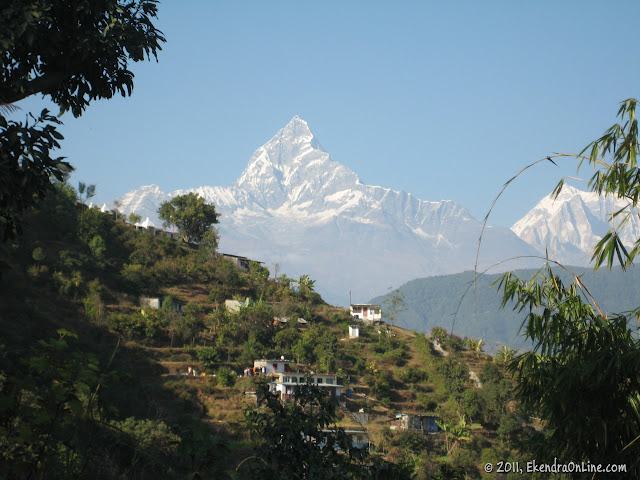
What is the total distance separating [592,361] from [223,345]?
3922cm

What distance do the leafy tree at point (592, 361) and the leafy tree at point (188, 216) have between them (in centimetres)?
5662

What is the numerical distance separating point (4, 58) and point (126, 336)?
36.8 m

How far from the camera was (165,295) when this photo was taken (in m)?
49.5

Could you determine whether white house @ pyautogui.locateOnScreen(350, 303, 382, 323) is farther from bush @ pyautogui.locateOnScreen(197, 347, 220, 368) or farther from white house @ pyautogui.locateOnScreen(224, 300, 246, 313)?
bush @ pyautogui.locateOnScreen(197, 347, 220, 368)

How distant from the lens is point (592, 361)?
7.11m

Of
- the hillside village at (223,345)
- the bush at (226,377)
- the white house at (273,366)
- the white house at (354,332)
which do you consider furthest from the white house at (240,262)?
the bush at (226,377)

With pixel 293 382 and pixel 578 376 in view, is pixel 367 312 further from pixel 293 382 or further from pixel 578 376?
pixel 578 376

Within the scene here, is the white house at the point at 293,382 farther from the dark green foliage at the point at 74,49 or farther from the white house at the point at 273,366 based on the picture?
the dark green foliage at the point at 74,49

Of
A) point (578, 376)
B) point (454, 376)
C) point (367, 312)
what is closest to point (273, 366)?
point (454, 376)

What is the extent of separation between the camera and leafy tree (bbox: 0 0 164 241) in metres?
5.10

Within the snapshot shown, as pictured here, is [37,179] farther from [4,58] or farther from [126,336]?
[126,336]

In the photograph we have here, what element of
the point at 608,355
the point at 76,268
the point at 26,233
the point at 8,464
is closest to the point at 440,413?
the point at 76,268

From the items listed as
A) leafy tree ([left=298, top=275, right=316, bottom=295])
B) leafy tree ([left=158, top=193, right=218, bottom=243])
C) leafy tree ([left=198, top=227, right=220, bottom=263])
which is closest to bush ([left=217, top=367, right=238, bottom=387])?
leafy tree ([left=198, top=227, right=220, bottom=263])

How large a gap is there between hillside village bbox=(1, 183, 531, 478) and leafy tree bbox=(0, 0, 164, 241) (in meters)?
21.6
